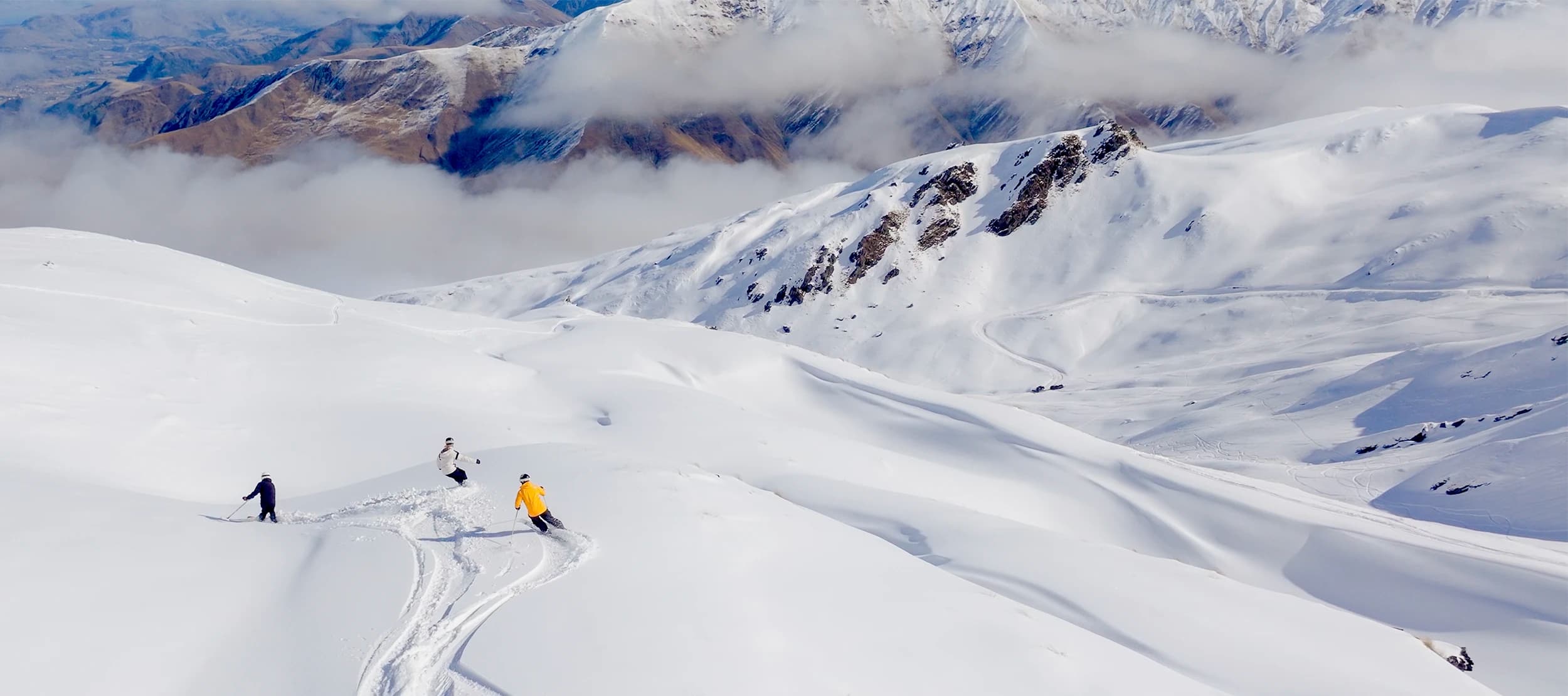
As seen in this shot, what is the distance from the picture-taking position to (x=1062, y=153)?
11650cm

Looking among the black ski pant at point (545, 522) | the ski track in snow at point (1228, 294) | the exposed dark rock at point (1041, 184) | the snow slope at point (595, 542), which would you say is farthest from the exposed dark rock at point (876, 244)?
the black ski pant at point (545, 522)

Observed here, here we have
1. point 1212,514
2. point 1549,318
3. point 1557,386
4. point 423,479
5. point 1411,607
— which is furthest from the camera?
point 1549,318

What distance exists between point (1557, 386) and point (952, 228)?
7810 centimetres

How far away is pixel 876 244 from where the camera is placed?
120062 millimetres

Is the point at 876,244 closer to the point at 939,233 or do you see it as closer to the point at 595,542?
the point at 939,233

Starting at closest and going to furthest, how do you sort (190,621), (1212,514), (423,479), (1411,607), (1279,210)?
(190,621), (423,479), (1411,607), (1212,514), (1279,210)

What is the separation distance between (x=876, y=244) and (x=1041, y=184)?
25.1 metres

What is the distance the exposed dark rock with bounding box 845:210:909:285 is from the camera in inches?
4658

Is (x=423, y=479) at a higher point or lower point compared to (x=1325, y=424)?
higher

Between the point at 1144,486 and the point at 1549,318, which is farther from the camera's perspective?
the point at 1549,318

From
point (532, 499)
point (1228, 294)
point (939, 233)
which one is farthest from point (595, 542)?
point (939, 233)

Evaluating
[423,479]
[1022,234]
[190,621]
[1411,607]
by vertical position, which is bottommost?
[1022,234]

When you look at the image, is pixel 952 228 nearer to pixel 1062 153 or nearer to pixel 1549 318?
pixel 1062 153

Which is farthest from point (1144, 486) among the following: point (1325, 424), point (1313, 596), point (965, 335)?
point (965, 335)
